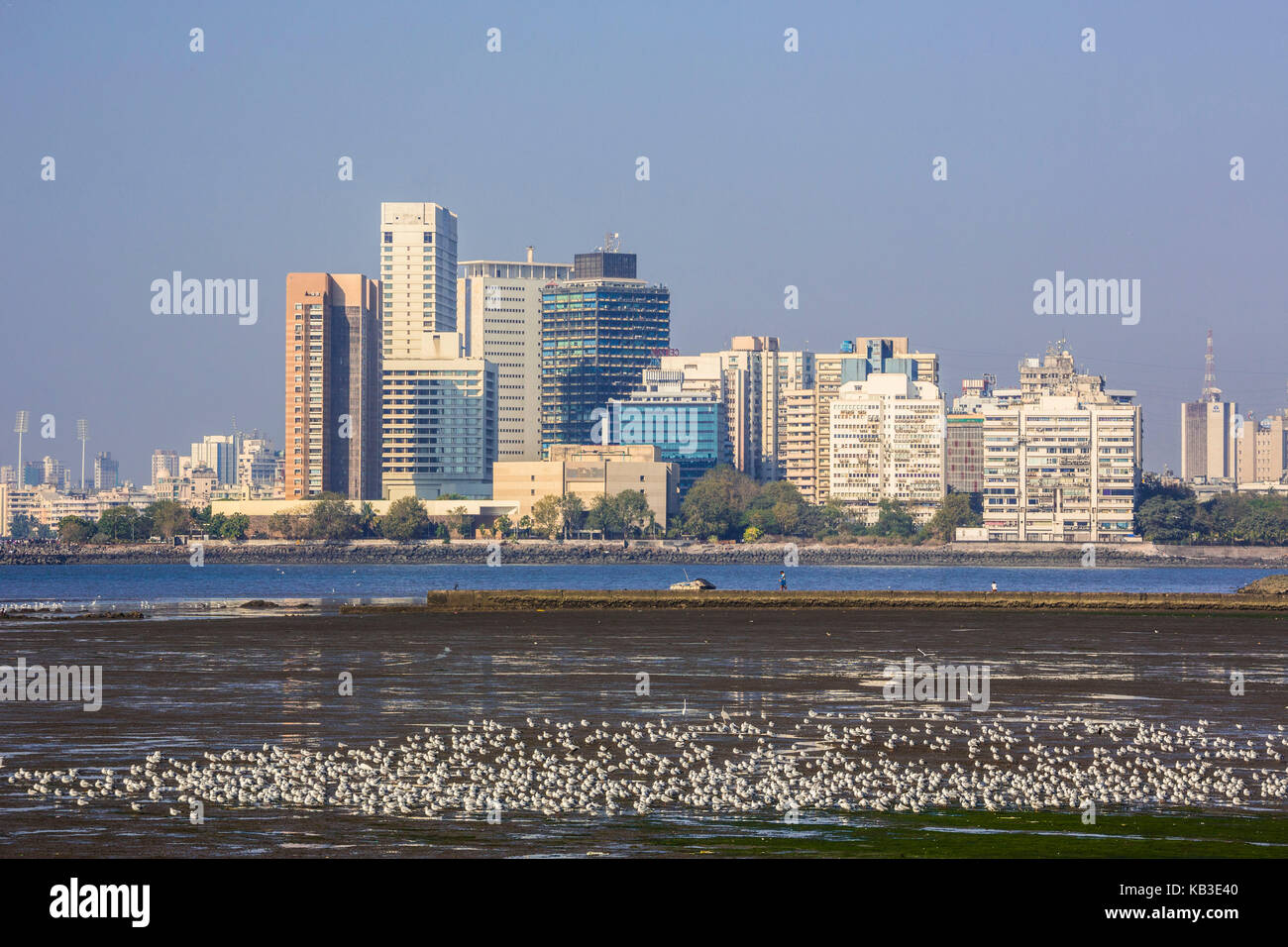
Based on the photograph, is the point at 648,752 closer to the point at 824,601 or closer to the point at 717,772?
the point at 717,772

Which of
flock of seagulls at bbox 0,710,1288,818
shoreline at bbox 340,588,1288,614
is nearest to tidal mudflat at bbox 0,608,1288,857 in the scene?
flock of seagulls at bbox 0,710,1288,818

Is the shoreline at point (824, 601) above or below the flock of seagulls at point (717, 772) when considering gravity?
below

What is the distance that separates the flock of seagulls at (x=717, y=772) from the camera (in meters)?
19.9

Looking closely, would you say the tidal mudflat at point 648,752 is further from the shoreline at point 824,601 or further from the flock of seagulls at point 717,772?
the shoreline at point 824,601

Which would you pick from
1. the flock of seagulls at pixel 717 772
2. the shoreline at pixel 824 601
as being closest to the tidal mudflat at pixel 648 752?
the flock of seagulls at pixel 717 772

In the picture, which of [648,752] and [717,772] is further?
[648,752]

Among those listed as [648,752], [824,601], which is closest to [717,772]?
[648,752]

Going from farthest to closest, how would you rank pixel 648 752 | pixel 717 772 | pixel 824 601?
pixel 824 601 < pixel 648 752 < pixel 717 772

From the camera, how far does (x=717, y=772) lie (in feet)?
72.1

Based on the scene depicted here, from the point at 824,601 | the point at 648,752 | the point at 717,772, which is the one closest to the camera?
the point at 717,772
